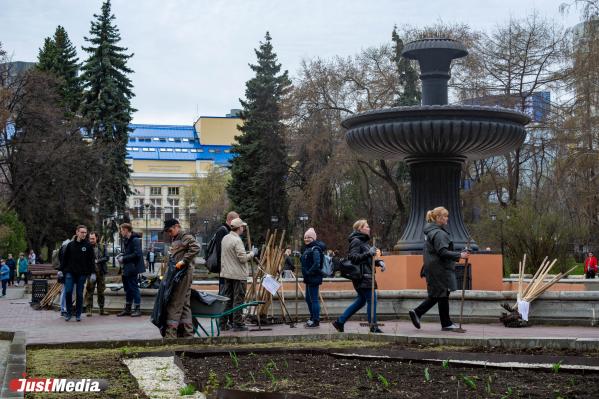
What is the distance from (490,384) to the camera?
723cm

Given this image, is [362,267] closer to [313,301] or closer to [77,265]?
[313,301]

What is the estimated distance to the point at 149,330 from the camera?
1423 centimetres

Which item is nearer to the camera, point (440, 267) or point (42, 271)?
point (440, 267)

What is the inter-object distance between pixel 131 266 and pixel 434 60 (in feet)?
23.6

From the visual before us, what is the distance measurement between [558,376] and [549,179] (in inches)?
1147

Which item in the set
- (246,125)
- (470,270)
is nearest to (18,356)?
(470,270)

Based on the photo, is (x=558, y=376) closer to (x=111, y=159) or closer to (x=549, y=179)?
(x=549, y=179)

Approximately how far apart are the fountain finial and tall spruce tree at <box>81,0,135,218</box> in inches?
1592

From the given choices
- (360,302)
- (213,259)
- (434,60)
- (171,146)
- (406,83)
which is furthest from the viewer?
(171,146)

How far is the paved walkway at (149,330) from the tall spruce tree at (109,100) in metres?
41.2

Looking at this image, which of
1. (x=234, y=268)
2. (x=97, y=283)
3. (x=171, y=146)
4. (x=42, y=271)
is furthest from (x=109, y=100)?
(x=171, y=146)

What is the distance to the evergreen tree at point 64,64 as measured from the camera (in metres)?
61.0

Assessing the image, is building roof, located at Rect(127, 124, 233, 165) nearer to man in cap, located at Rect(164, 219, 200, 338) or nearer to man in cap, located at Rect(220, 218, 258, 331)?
man in cap, located at Rect(220, 218, 258, 331)
